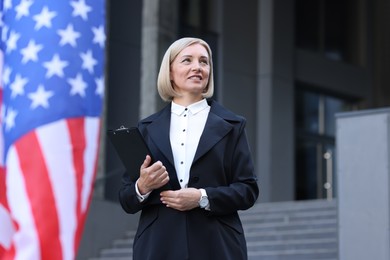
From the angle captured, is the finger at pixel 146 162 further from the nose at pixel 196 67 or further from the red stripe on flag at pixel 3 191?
the red stripe on flag at pixel 3 191

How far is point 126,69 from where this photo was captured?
19.0 meters

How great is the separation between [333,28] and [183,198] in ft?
69.0

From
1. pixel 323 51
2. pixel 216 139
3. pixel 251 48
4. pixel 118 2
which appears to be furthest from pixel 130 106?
pixel 216 139

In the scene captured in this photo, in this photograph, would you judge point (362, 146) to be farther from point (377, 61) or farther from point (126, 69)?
point (377, 61)

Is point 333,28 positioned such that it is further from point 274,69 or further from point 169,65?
point 169,65

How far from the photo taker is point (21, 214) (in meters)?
7.02

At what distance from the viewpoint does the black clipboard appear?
13.7 feet

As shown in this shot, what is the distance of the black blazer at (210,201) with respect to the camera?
14.0 feet

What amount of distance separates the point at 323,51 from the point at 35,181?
57.8ft

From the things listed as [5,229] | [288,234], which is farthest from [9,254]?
[288,234]

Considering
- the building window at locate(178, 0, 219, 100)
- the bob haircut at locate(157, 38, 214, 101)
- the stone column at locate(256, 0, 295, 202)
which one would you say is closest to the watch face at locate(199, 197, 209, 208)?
the bob haircut at locate(157, 38, 214, 101)

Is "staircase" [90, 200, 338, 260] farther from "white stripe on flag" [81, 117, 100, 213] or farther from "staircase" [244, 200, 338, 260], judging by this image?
"white stripe on flag" [81, 117, 100, 213]

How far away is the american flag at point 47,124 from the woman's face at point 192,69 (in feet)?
8.58

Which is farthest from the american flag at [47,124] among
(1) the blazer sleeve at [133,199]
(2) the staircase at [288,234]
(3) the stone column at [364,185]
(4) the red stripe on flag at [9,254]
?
(2) the staircase at [288,234]
